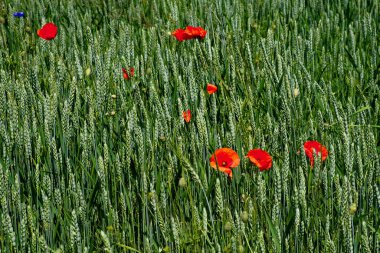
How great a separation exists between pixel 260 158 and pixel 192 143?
0.56 ft

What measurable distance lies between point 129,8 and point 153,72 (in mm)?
1199

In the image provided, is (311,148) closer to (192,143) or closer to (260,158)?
(260,158)

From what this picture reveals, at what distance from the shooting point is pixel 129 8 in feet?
12.7

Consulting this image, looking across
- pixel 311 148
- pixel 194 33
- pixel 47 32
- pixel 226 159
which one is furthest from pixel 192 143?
pixel 47 32

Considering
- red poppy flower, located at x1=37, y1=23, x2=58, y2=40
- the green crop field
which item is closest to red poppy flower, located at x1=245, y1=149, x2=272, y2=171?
the green crop field

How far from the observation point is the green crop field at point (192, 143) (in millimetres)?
1536

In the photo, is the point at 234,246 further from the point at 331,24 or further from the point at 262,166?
the point at 331,24

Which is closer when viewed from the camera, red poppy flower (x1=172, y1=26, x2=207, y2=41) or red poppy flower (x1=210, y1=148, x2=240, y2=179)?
red poppy flower (x1=210, y1=148, x2=240, y2=179)

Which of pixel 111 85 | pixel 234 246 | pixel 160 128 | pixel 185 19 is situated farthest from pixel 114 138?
pixel 185 19

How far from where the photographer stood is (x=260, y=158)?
5.39ft

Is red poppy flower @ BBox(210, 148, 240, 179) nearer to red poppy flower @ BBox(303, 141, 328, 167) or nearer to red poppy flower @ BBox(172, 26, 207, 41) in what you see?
red poppy flower @ BBox(303, 141, 328, 167)

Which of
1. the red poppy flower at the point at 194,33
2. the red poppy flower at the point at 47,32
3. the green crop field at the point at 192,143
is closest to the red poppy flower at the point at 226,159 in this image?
the green crop field at the point at 192,143

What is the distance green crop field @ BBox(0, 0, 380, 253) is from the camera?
60.5 inches

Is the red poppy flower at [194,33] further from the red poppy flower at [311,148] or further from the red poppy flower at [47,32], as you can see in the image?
the red poppy flower at [311,148]
